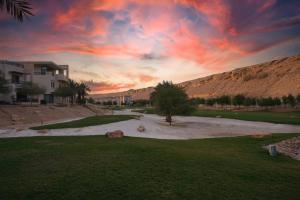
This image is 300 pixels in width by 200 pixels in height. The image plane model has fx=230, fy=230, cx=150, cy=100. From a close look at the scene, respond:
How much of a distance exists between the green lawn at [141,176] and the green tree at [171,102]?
2815 centimetres

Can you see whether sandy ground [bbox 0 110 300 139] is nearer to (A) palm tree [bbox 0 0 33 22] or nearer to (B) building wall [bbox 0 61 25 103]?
(A) palm tree [bbox 0 0 33 22]

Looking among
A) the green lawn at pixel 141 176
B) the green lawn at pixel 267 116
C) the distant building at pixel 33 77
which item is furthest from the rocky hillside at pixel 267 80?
the green lawn at pixel 141 176

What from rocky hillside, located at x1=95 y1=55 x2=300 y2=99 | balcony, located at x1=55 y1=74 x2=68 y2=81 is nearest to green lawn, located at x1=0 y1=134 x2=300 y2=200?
balcony, located at x1=55 y1=74 x2=68 y2=81

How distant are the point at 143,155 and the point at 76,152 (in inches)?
147

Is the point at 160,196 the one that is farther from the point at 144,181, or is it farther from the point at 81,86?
the point at 81,86

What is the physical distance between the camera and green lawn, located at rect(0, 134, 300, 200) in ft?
22.2

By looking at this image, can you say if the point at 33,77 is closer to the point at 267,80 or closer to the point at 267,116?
the point at 267,116

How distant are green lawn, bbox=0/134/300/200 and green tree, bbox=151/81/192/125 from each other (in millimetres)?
28150

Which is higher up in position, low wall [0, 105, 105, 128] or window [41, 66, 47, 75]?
window [41, 66, 47, 75]

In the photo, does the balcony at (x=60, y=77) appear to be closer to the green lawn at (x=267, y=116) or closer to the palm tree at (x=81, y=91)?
the palm tree at (x=81, y=91)

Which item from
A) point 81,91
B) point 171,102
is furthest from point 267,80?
point 171,102

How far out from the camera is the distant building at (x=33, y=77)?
5353 centimetres

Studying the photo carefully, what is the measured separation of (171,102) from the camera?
40250mm

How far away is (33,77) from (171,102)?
43.8 metres
